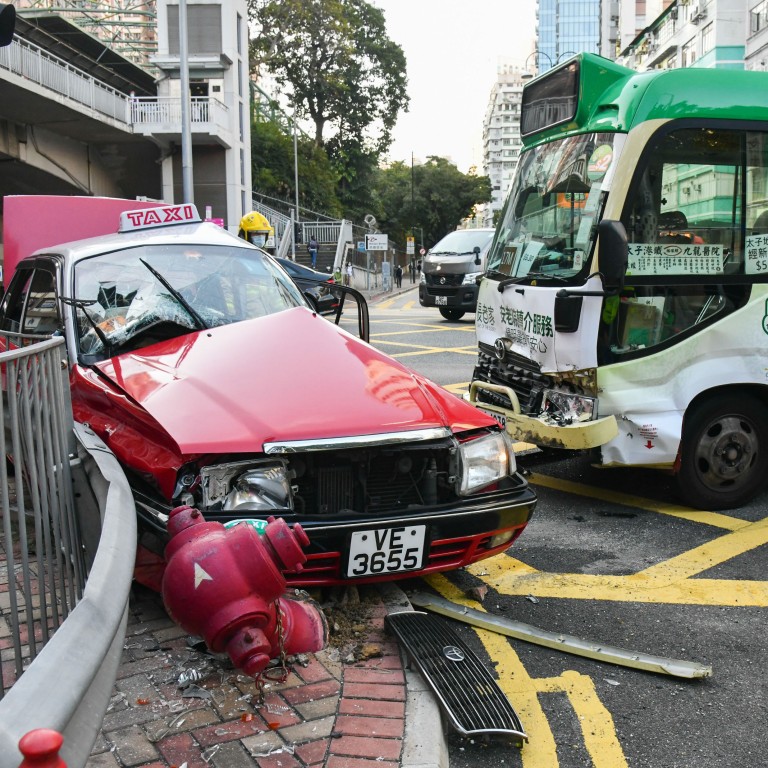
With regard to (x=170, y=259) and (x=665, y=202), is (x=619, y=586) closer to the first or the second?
(x=665, y=202)

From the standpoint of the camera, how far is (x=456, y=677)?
3.13m

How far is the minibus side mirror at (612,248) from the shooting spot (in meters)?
4.86

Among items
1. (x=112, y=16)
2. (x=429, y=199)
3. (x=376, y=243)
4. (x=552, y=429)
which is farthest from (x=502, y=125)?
(x=552, y=429)

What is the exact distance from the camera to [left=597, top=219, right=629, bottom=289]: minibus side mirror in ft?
16.0

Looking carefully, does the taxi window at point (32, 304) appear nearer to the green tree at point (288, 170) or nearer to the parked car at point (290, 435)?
the parked car at point (290, 435)

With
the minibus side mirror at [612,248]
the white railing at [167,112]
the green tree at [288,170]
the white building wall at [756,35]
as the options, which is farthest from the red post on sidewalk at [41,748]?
the green tree at [288,170]

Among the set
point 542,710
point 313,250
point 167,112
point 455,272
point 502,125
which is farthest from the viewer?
point 502,125

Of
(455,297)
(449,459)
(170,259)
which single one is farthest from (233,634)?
(455,297)

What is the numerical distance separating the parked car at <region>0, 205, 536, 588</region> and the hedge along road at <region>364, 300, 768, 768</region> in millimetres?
541

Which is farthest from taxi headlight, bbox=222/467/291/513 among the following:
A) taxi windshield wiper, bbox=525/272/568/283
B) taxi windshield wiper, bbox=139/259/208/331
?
taxi windshield wiper, bbox=525/272/568/283

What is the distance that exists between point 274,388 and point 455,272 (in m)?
15.4

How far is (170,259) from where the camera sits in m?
5.04

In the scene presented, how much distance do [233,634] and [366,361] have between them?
1.79 m

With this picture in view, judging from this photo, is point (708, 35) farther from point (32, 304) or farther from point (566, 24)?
point (566, 24)
